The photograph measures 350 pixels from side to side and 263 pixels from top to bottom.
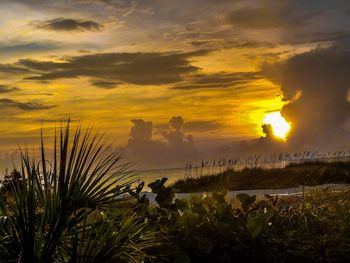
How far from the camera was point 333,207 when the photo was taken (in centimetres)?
820

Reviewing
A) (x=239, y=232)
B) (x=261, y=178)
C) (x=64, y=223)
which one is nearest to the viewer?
(x=64, y=223)

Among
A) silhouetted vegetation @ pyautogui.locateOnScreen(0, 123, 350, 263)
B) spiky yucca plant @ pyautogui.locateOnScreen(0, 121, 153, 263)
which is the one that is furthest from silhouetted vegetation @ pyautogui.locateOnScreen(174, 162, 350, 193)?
spiky yucca plant @ pyautogui.locateOnScreen(0, 121, 153, 263)

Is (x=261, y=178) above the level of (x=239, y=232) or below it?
above

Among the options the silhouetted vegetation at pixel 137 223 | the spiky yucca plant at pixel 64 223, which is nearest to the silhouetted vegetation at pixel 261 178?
the silhouetted vegetation at pixel 137 223

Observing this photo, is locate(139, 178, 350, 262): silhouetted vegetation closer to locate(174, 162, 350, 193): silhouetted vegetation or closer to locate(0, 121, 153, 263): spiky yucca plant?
locate(0, 121, 153, 263): spiky yucca plant

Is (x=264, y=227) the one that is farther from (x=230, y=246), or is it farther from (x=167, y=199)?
(x=167, y=199)

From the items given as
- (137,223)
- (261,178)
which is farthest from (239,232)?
(261,178)

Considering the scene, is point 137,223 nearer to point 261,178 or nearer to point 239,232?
point 239,232

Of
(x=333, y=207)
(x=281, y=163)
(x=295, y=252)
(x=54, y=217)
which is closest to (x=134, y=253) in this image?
(x=54, y=217)

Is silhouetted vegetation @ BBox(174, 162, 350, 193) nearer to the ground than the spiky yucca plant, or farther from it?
farther from it

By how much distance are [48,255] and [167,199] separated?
261cm

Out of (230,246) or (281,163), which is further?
(281,163)

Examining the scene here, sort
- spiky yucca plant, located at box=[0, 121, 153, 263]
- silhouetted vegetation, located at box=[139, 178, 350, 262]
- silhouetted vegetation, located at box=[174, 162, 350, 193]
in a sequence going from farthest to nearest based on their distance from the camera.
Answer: silhouetted vegetation, located at box=[174, 162, 350, 193] → silhouetted vegetation, located at box=[139, 178, 350, 262] → spiky yucca plant, located at box=[0, 121, 153, 263]

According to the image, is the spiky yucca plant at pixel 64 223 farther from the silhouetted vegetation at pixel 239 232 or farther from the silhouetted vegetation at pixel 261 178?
the silhouetted vegetation at pixel 261 178
